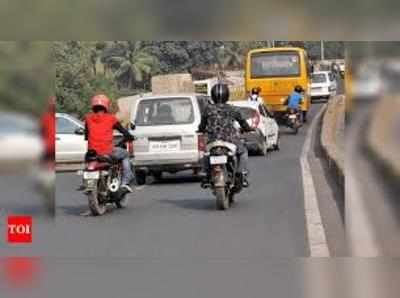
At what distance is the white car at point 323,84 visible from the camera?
9.56m

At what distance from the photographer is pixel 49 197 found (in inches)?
380

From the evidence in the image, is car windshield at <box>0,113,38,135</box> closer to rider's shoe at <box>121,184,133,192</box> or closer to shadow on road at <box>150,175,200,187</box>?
rider's shoe at <box>121,184,133,192</box>

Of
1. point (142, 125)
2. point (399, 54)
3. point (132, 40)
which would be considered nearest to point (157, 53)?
point (132, 40)

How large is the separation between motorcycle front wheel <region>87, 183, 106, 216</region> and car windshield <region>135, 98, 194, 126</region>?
33.8 inches

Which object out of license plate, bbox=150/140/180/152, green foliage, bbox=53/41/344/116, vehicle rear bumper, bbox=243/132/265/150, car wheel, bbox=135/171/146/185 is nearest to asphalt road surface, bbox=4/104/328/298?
car wheel, bbox=135/171/146/185

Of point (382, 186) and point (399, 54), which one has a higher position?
point (399, 54)

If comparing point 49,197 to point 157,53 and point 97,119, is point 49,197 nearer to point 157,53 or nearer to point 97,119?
point 97,119

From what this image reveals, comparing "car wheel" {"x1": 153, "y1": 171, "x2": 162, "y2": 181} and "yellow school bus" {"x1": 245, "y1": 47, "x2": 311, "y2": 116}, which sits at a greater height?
"yellow school bus" {"x1": 245, "y1": 47, "x2": 311, "y2": 116}

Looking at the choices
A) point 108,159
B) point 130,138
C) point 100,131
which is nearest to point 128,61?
point 100,131

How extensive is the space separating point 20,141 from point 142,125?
2644 millimetres

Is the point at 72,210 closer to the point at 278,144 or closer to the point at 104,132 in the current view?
the point at 104,132

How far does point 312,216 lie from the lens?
10180mm

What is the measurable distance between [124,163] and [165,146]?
3.22 feet

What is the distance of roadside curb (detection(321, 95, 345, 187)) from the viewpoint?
9.23 m
